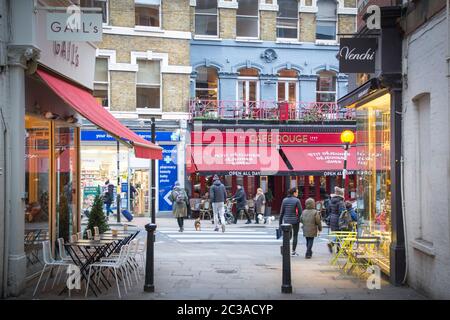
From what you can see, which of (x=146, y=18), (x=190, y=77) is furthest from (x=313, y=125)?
(x=146, y=18)

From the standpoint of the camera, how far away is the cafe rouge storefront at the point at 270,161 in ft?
82.3

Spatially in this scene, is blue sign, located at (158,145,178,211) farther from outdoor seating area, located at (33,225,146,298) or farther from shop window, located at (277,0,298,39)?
outdoor seating area, located at (33,225,146,298)

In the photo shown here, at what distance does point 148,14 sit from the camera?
25.6m

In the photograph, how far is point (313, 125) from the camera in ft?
87.9

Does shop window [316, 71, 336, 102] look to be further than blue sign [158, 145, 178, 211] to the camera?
Yes

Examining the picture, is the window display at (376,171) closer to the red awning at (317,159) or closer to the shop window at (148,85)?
the red awning at (317,159)

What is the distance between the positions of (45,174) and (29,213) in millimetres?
1181

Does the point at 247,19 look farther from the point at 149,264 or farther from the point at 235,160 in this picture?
the point at 149,264

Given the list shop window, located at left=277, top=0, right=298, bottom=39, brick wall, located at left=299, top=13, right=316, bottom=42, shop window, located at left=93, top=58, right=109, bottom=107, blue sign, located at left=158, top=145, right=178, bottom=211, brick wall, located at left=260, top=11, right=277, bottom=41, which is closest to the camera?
shop window, located at left=93, top=58, right=109, bottom=107

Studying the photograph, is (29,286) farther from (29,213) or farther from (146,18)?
(146,18)

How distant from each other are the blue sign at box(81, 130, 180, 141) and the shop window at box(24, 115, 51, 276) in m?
13.9

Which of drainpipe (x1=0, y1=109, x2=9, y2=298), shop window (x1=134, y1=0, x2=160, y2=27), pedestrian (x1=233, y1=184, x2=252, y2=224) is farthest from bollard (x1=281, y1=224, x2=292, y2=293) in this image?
shop window (x1=134, y1=0, x2=160, y2=27)

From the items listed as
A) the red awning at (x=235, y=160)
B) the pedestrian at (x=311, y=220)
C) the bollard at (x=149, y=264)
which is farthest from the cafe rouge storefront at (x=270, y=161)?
the bollard at (x=149, y=264)

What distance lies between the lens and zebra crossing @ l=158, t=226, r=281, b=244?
1753 cm
